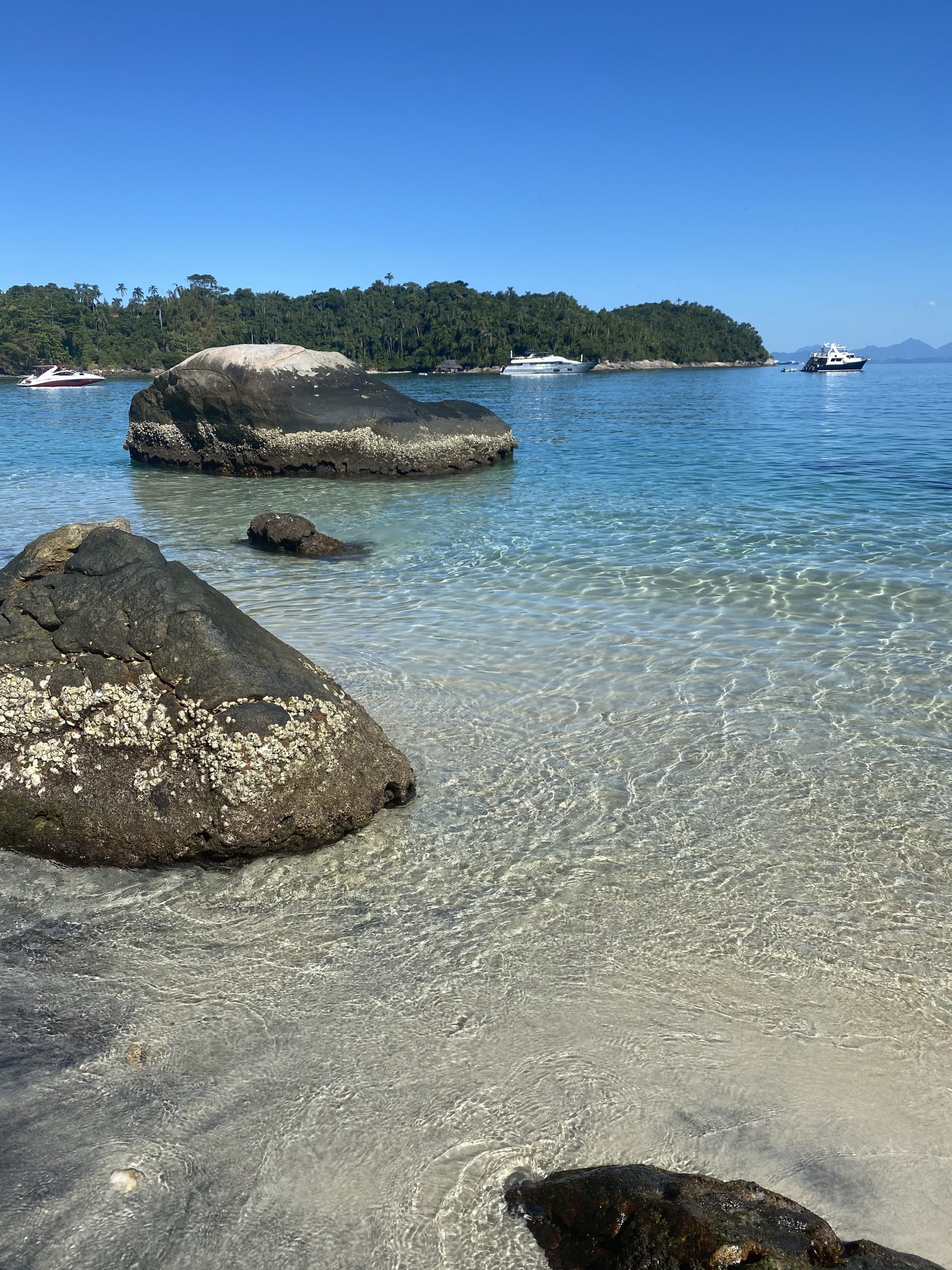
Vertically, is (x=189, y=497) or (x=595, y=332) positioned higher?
(x=595, y=332)

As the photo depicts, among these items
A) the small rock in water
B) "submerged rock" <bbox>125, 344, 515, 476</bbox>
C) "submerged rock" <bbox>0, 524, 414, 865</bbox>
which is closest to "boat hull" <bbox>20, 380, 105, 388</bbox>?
"submerged rock" <bbox>125, 344, 515, 476</bbox>

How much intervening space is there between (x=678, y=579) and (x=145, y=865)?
732 centimetres

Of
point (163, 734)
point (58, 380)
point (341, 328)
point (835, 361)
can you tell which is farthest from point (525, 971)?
point (341, 328)

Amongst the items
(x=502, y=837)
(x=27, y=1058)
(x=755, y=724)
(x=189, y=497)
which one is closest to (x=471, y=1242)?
(x=27, y=1058)

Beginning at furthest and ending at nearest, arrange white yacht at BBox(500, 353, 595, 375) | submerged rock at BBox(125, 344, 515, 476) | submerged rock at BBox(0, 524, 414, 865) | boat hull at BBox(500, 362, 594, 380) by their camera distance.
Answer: boat hull at BBox(500, 362, 594, 380) < white yacht at BBox(500, 353, 595, 375) < submerged rock at BBox(125, 344, 515, 476) < submerged rock at BBox(0, 524, 414, 865)

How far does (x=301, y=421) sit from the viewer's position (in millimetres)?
19875

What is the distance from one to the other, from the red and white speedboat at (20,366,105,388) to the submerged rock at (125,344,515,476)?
75482 millimetres

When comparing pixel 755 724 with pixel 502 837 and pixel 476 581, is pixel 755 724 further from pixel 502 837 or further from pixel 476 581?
pixel 476 581

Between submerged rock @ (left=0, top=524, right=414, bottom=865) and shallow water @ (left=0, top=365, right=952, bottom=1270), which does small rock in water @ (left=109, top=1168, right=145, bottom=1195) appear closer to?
shallow water @ (left=0, top=365, right=952, bottom=1270)

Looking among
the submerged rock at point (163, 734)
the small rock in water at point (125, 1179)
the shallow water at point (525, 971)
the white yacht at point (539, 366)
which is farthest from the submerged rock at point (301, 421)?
the white yacht at point (539, 366)

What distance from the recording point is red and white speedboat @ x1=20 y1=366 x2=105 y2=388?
3420 inches

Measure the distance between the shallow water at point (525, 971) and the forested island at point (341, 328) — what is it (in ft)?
469

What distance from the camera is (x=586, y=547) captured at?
1245 centimetres

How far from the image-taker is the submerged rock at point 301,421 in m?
19.8
